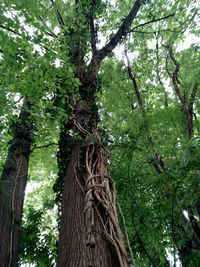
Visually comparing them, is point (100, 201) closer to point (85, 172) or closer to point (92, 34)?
Answer: point (85, 172)

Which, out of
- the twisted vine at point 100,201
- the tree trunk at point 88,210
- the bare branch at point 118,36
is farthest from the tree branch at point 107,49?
the twisted vine at point 100,201

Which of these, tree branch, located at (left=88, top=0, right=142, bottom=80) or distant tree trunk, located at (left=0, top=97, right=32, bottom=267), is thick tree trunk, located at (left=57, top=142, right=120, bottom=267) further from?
tree branch, located at (left=88, top=0, right=142, bottom=80)

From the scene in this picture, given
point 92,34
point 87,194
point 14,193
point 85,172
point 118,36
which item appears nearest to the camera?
point 87,194

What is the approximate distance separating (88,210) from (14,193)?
88.5 inches

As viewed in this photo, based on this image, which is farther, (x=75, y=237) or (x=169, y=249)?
(x=169, y=249)

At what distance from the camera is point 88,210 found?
186cm

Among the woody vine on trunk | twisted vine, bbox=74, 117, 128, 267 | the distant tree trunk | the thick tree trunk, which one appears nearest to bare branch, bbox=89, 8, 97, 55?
the woody vine on trunk

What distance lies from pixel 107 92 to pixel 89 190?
6079 mm

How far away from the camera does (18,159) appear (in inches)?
156

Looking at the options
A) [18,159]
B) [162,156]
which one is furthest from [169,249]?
[18,159]

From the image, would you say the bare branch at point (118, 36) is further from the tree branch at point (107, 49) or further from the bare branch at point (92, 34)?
the bare branch at point (92, 34)

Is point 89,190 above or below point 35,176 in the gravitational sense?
below

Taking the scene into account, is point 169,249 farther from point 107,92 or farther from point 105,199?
point 107,92

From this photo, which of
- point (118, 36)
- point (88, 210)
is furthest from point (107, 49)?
point (88, 210)
